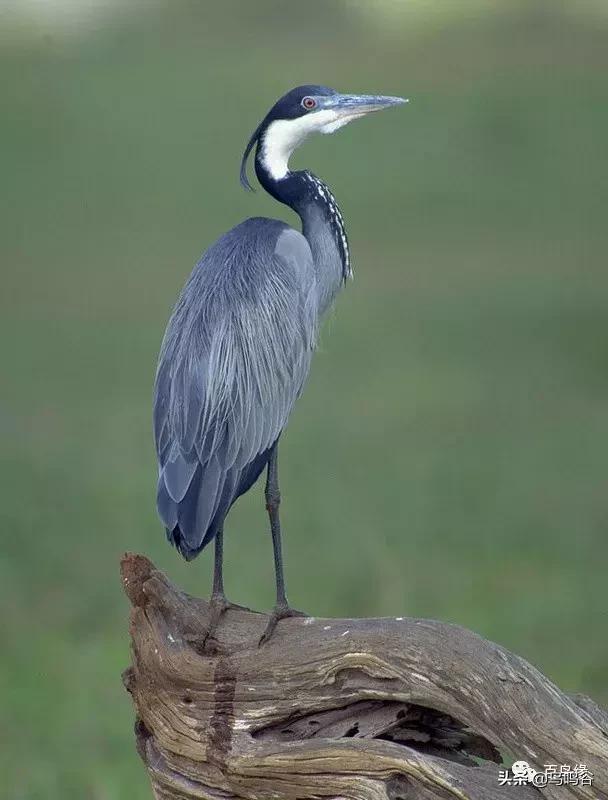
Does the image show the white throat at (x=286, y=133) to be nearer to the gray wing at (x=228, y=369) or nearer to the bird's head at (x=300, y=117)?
the bird's head at (x=300, y=117)

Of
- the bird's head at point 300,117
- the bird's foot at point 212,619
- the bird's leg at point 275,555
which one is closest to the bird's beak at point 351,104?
the bird's head at point 300,117

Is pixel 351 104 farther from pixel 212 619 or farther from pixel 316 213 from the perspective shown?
pixel 212 619

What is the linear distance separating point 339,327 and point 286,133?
445 inches

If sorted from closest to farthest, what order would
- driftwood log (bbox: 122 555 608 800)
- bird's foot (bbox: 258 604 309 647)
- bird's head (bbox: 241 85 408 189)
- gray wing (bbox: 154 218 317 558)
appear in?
driftwood log (bbox: 122 555 608 800) < bird's foot (bbox: 258 604 309 647) < gray wing (bbox: 154 218 317 558) < bird's head (bbox: 241 85 408 189)

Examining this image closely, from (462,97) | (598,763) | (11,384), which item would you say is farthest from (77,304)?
(598,763)

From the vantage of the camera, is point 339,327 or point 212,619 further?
point 339,327

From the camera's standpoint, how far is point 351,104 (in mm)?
5129

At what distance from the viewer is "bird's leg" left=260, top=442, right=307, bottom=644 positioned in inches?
179

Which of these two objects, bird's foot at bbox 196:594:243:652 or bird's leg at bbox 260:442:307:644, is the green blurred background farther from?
bird's foot at bbox 196:594:243:652

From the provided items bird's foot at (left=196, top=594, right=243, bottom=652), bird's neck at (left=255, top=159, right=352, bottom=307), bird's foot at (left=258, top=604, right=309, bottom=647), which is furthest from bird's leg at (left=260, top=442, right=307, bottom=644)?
bird's neck at (left=255, top=159, right=352, bottom=307)

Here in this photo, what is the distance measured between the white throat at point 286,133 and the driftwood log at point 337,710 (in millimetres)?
1394

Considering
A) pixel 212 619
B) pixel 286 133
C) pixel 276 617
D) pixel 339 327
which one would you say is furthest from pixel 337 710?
pixel 339 327

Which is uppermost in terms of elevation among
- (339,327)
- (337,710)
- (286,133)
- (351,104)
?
(339,327)

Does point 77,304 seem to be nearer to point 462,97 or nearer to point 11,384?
point 11,384
